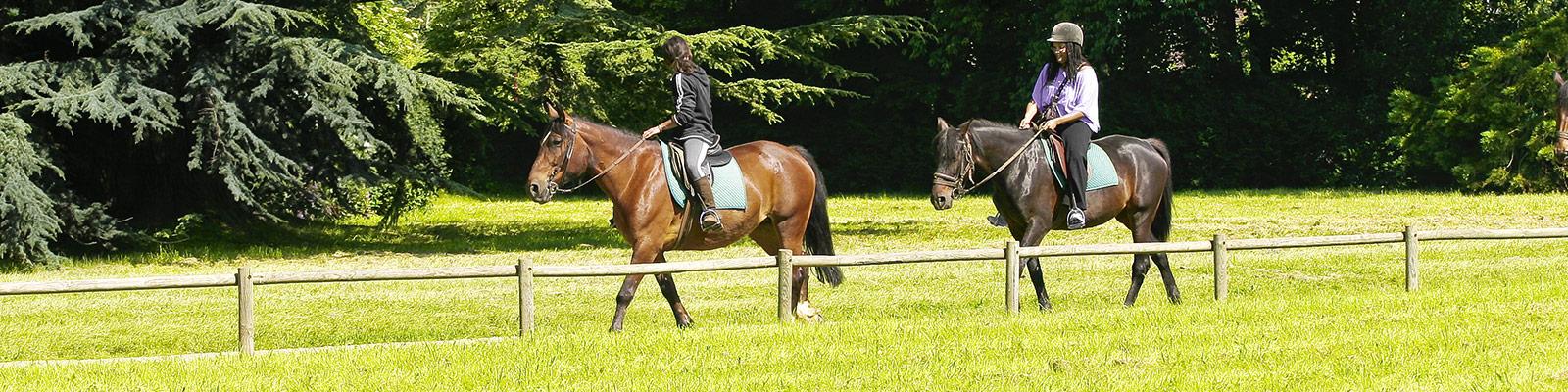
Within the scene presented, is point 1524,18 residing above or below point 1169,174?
above

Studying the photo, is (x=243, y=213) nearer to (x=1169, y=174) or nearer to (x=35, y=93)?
(x=35, y=93)

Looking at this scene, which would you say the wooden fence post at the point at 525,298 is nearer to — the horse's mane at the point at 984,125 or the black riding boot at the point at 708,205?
the black riding boot at the point at 708,205

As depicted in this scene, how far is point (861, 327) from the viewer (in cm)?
1212

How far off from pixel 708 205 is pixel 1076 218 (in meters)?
3.10

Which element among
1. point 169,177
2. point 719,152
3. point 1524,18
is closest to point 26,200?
point 169,177

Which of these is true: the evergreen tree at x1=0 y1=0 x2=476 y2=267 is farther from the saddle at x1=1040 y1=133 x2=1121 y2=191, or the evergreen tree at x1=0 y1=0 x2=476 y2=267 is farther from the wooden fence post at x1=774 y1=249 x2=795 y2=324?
the wooden fence post at x1=774 y1=249 x2=795 y2=324

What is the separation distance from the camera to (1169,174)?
15.1 m

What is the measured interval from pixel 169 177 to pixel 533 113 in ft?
15.8

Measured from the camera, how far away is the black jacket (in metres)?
12.8

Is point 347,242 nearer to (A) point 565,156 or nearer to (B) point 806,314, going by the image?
(A) point 565,156

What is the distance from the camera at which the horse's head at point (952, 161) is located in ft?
44.6

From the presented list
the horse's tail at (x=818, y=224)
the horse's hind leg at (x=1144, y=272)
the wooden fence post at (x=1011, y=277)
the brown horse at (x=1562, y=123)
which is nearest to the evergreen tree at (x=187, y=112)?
the horse's tail at (x=818, y=224)

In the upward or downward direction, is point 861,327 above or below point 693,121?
below

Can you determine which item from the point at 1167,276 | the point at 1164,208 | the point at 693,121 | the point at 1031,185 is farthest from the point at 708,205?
the point at 1164,208
